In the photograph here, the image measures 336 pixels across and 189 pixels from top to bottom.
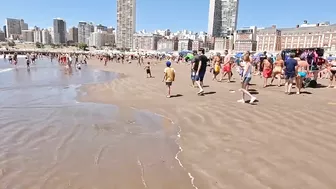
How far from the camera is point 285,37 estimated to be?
419 ft

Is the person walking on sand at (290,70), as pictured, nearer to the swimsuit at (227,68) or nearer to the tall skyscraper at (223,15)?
the swimsuit at (227,68)

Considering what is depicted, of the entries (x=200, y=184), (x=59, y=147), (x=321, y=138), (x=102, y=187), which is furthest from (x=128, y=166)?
(x=321, y=138)

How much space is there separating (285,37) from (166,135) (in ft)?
451

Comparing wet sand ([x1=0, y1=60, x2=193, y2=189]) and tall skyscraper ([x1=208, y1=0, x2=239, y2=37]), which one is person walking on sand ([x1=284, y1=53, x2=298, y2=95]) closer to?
wet sand ([x1=0, y1=60, x2=193, y2=189])

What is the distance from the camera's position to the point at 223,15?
182m

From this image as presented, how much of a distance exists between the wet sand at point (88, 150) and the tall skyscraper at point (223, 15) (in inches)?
6987

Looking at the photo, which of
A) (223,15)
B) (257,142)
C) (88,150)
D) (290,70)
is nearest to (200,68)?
(290,70)

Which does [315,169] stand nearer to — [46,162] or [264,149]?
[264,149]

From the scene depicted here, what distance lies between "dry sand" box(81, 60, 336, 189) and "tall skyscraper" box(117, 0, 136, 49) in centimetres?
18089

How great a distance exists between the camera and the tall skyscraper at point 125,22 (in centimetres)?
17875

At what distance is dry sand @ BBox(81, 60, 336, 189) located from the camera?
10.3 feet

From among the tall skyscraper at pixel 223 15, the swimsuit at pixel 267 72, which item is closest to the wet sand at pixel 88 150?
the swimsuit at pixel 267 72

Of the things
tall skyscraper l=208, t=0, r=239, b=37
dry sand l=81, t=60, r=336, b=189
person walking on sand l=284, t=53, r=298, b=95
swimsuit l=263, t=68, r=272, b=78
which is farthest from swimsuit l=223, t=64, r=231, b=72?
tall skyscraper l=208, t=0, r=239, b=37

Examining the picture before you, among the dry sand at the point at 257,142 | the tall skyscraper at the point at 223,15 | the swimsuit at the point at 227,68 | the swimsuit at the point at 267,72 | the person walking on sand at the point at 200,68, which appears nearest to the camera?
the dry sand at the point at 257,142
